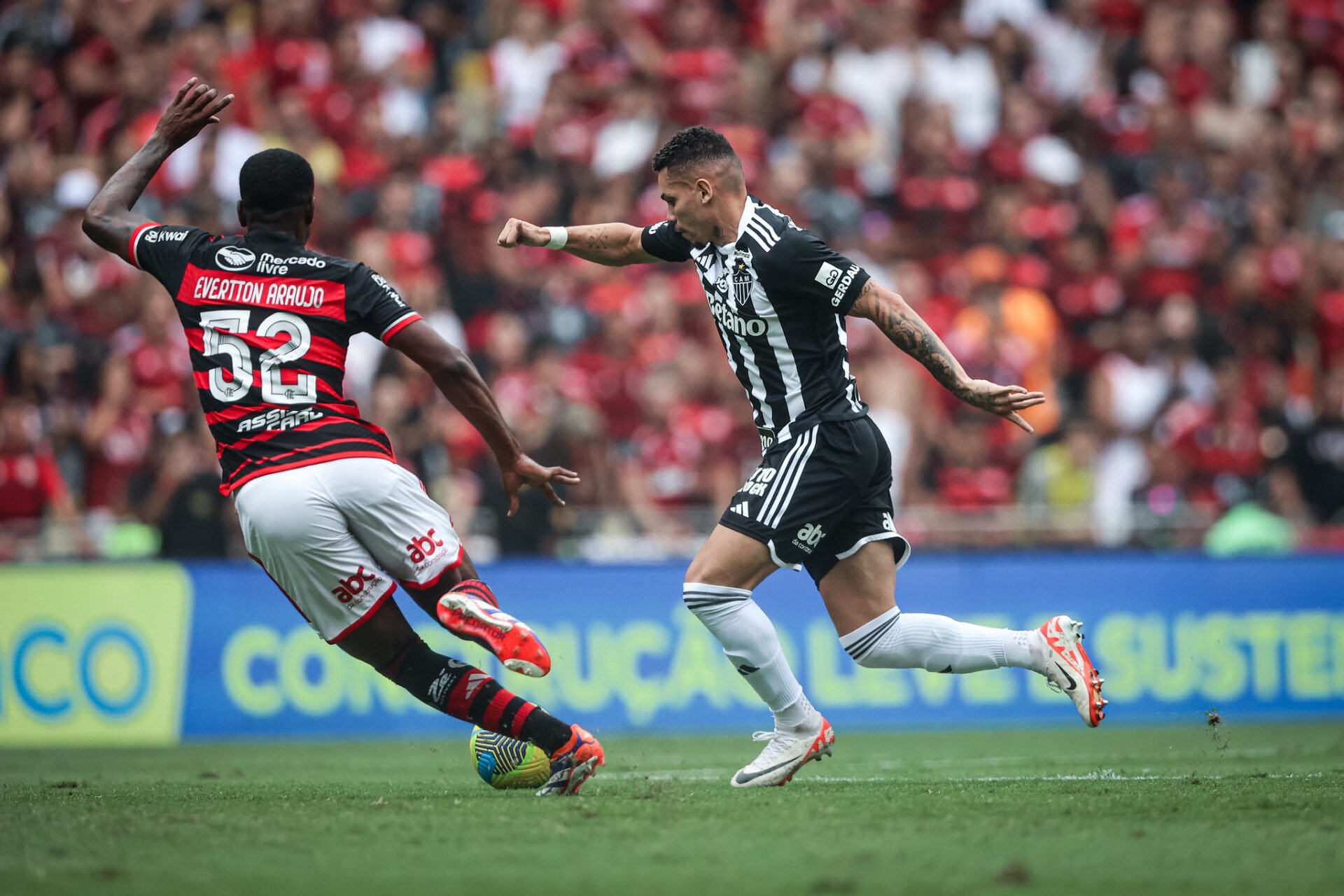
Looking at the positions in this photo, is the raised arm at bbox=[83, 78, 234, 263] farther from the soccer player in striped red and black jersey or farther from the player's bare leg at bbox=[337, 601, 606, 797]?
the player's bare leg at bbox=[337, 601, 606, 797]

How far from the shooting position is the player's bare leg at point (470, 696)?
5859 millimetres

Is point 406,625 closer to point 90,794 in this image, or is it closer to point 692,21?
point 90,794

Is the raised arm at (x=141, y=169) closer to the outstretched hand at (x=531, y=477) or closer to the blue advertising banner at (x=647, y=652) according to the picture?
the outstretched hand at (x=531, y=477)

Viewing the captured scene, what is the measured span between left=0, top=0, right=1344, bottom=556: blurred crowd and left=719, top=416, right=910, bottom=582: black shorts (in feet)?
18.9

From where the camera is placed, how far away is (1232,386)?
1362 cm

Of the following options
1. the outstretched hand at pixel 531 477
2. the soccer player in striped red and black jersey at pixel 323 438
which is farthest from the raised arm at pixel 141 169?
the outstretched hand at pixel 531 477

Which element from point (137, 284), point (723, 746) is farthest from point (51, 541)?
point (723, 746)

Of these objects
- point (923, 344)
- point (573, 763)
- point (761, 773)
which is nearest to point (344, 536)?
point (573, 763)

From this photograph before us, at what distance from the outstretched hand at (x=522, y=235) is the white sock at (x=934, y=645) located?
224 centimetres

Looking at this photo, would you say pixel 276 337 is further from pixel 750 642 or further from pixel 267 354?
pixel 750 642

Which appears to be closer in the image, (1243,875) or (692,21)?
(1243,875)

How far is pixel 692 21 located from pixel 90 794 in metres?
12.2

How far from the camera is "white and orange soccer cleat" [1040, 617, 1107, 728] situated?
21.0ft

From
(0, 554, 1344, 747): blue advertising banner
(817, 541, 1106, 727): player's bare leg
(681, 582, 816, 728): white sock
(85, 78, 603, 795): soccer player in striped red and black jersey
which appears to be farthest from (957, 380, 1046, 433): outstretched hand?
(0, 554, 1344, 747): blue advertising banner
